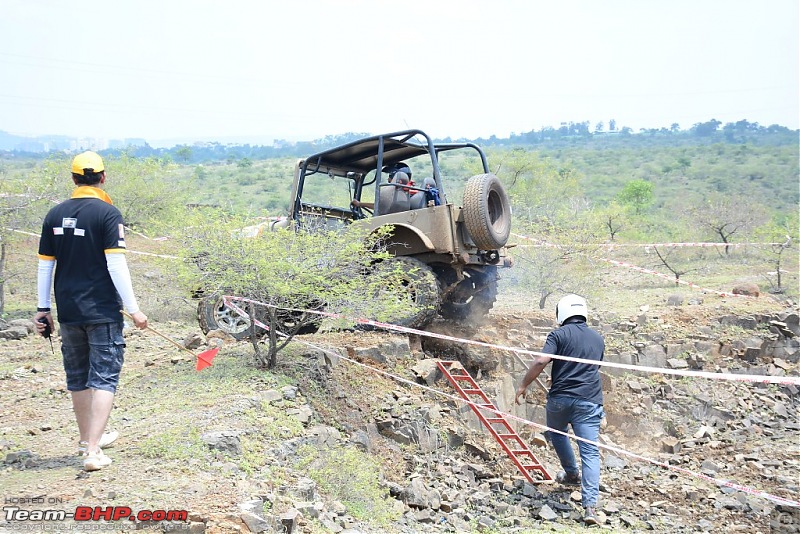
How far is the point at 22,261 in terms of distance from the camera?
1570 cm

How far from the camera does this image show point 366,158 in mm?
10305

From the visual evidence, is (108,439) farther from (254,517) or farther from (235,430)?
(254,517)

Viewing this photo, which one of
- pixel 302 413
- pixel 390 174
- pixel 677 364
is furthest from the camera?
pixel 677 364

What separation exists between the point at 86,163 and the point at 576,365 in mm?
4140

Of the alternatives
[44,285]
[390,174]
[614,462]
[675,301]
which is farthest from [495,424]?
[675,301]

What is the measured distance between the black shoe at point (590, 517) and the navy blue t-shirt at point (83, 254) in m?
3.88

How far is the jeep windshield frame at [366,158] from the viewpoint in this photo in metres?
9.30

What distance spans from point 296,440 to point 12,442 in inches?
79.5

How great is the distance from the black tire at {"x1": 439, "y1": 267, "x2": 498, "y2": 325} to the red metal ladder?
65.7 inches

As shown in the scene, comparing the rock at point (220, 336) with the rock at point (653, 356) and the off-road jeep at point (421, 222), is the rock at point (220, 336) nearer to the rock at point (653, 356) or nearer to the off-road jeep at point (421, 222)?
the off-road jeep at point (421, 222)

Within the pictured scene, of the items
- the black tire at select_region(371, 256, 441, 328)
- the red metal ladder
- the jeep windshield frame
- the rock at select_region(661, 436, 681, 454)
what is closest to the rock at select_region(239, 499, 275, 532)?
the red metal ladder

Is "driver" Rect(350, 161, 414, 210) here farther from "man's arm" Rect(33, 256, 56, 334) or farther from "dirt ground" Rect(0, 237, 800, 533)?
"man's arm" Rect(33, 256, 56, 334)

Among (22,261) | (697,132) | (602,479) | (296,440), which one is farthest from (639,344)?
(697,132)

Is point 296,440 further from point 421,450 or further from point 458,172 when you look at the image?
point 458,172
